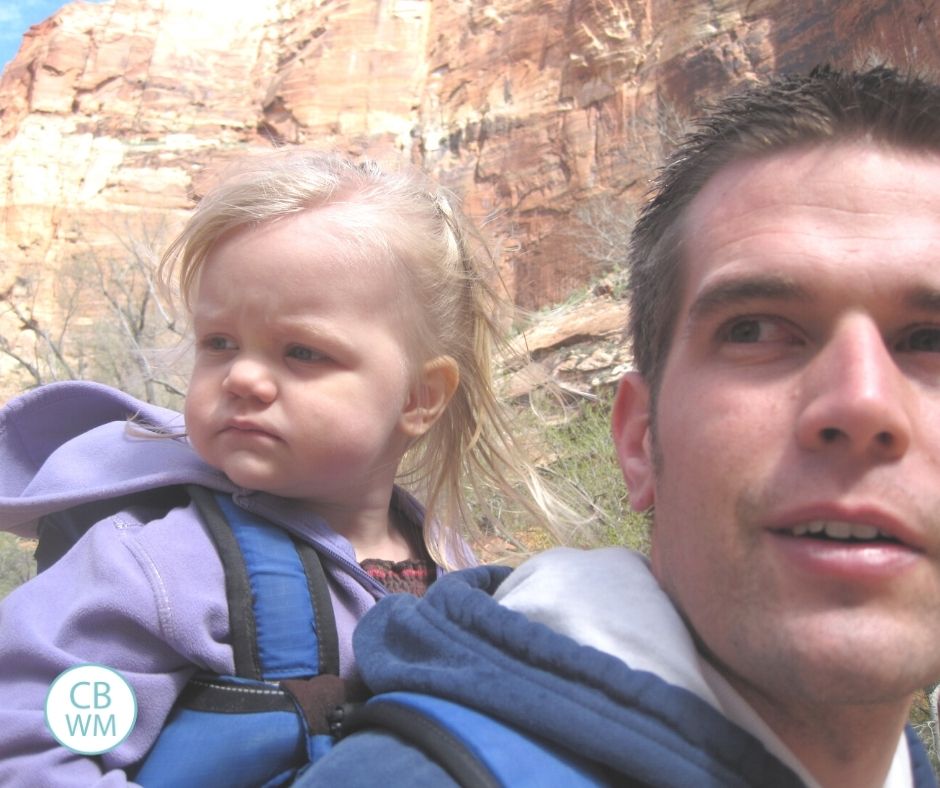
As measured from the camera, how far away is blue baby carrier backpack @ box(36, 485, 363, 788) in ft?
4.41

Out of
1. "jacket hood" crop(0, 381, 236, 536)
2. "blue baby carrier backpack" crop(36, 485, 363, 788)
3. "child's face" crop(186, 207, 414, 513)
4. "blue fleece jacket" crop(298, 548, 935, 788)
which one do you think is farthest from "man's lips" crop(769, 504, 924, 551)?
"jacket hood" crop(0, 381, 236, 536)

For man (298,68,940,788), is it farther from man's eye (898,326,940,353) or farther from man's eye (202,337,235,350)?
man's eye (202,337,235,350)

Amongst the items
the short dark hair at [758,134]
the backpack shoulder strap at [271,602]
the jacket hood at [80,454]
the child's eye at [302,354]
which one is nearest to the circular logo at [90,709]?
the backpack shoulder strap at [271,602]

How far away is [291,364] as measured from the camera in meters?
1.74

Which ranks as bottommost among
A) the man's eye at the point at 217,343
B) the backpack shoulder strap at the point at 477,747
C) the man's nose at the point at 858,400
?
the backpack shoulder strap at the point at 477,747

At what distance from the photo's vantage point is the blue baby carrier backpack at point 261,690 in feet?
4.41

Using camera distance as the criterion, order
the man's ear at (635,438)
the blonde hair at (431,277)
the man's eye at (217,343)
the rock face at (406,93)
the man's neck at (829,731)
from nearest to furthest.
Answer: the man's neck at (829,731)
the man's ear at (635,438)
the man's eye at (217,343)
the blonde hair at (431,277)
the rock face at (406,93)

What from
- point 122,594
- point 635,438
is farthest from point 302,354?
point 635,438

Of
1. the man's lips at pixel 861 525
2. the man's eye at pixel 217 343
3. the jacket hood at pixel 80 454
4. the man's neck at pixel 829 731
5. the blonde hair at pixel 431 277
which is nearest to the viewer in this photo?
the man's lips at pixel 861 525

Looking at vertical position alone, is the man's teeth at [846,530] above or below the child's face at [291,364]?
below

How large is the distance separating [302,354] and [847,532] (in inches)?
44.1

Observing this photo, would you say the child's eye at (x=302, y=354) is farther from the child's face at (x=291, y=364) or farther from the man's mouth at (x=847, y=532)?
the man's mouth at (x=847, y=532)

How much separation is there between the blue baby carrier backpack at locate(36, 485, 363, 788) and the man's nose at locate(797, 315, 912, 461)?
2.81 feet

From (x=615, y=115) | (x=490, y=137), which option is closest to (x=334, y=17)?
(x=490, y=137)
